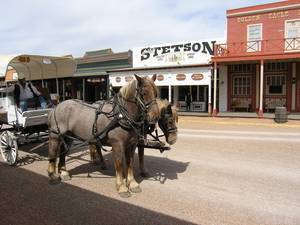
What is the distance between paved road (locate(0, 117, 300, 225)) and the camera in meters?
4.42

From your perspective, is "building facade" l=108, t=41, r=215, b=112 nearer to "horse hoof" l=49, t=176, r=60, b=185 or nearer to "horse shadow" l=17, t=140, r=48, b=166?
"horse shadow" l=17, t=140, r=48, b=166

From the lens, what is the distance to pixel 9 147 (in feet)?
24.7

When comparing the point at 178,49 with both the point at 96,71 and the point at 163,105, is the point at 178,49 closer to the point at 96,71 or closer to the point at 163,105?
the point at 96,71

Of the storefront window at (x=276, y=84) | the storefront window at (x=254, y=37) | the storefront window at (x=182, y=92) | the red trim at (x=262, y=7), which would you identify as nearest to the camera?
the red trim at (x=262, y=7)

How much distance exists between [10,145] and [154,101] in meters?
4.47

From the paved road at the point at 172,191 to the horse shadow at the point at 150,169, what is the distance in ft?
0.07

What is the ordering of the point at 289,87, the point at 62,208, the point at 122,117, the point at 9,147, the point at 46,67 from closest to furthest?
the point at 62,208 < the point at 122,117 < the point at 9,147 < the point at 46,67 < the point at 289,87

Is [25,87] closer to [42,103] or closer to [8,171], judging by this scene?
[42,103]

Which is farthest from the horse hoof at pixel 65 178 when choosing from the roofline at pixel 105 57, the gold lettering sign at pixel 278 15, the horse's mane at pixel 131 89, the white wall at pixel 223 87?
the roofline at pixel 105 57

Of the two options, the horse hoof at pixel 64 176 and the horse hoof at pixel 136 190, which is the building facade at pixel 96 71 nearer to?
the horse hoof at pixel 64 176

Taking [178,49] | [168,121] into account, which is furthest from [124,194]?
[178,49]

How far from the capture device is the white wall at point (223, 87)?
21.9 m

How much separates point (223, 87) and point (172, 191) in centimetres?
1760

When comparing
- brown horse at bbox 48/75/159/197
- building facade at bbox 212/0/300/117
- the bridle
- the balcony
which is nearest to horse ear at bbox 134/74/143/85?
brown horse at bbox 48/75/159/197
